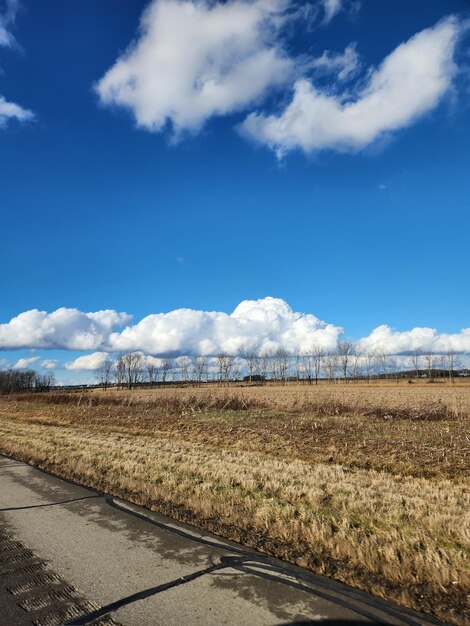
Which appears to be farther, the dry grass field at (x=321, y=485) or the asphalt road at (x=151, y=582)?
the dry grass field at (x=321, y=485)

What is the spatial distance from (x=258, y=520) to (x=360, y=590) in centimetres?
221

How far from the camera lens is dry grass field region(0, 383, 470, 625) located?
4664 millimetres

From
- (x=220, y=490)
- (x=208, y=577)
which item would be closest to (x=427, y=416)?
(x=220, y=490)

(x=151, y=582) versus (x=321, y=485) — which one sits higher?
(x=321, y=485)

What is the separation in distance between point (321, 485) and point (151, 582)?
452 centimetres

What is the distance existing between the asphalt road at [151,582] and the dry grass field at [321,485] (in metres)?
0.41

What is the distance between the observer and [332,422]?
18109 millimetres

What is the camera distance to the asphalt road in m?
3.64

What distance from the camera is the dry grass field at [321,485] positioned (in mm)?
4664

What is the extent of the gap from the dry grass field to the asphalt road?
41 centimetres

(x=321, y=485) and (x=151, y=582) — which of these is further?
(x=321, y=485)

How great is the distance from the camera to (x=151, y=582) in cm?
428

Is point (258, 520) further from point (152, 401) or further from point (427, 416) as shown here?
point (152, 401)

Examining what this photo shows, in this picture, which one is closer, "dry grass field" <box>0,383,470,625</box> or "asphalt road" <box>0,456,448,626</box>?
"asphalt road" <box>0,456,448,626</box>
